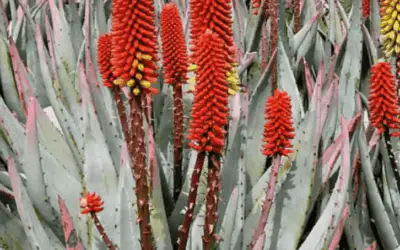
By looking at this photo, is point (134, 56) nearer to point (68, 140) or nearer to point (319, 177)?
point (319, 177)

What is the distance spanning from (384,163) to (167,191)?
29.2 inches

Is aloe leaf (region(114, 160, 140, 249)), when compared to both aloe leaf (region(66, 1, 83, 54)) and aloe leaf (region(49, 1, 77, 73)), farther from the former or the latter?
aloe leaf (region(66, 1, 83, 54))

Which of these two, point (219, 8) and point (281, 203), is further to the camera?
point (281, 203)

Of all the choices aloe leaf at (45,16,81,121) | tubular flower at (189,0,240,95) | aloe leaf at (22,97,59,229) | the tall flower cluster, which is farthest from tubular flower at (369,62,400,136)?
aloe leaf at (45,16,81,121)

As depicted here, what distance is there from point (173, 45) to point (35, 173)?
1.91ft

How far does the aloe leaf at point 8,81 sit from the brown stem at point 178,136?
117cm

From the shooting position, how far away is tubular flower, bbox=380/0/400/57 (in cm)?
227

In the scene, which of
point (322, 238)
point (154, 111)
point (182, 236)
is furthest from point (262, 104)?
point (182, 236)

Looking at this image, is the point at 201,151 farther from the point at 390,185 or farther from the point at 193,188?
the point at 390,185

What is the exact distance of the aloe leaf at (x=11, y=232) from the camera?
194cm

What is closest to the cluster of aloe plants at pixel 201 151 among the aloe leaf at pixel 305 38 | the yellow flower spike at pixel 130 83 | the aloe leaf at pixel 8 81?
the yellow flower spike at pixel 130 83

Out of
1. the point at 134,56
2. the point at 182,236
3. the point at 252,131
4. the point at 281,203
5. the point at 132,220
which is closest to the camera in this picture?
the point at 134,56

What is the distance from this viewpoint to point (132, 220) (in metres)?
1.92

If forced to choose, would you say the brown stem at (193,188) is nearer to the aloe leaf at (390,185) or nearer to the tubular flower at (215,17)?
the tubular flower at (215,17)
